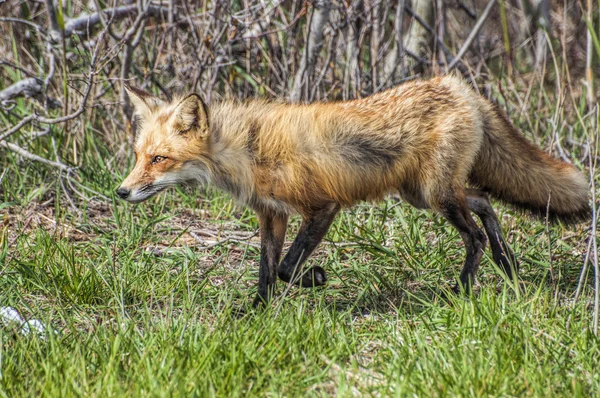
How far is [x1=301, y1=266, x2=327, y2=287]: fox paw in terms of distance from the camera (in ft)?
13.2

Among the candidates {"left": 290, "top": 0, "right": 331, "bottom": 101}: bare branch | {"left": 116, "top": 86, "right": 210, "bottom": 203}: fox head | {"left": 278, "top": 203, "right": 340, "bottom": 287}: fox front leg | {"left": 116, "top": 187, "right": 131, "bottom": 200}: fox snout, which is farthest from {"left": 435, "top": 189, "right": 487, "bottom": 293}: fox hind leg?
{"left": 290, "top": 0, "right": 331, "bottom": 101}: bare branch

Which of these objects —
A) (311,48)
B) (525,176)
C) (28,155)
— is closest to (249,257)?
(525,176)

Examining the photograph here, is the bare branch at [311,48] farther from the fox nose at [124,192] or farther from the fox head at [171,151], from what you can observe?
the fox nose at [124,192]

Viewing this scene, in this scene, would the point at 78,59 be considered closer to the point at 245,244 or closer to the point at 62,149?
the point at 62,149

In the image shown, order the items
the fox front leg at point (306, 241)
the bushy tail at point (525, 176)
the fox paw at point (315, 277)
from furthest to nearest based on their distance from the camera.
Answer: the bushy tail at point (525, 176) < the fox paw at point (315, 277) < the fox front leg at point (306, 241)

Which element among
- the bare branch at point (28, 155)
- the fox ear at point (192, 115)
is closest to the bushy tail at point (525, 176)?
the fox ear at point (192, 115)

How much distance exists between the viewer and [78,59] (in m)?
6.76

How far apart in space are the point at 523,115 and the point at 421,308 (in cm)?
305

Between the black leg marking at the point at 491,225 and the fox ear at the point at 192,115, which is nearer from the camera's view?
the fox ear at the point at 192,115

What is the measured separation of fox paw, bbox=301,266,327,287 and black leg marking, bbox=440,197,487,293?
2.50ft

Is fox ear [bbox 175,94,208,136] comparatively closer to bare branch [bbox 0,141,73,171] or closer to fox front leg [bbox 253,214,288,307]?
fox front leg [bbox 253,214,288,307]

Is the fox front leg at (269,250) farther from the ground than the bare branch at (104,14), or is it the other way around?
the bare branch at (104,14)

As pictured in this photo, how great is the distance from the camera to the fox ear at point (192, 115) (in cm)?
384

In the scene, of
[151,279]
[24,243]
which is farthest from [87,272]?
[24,243]
